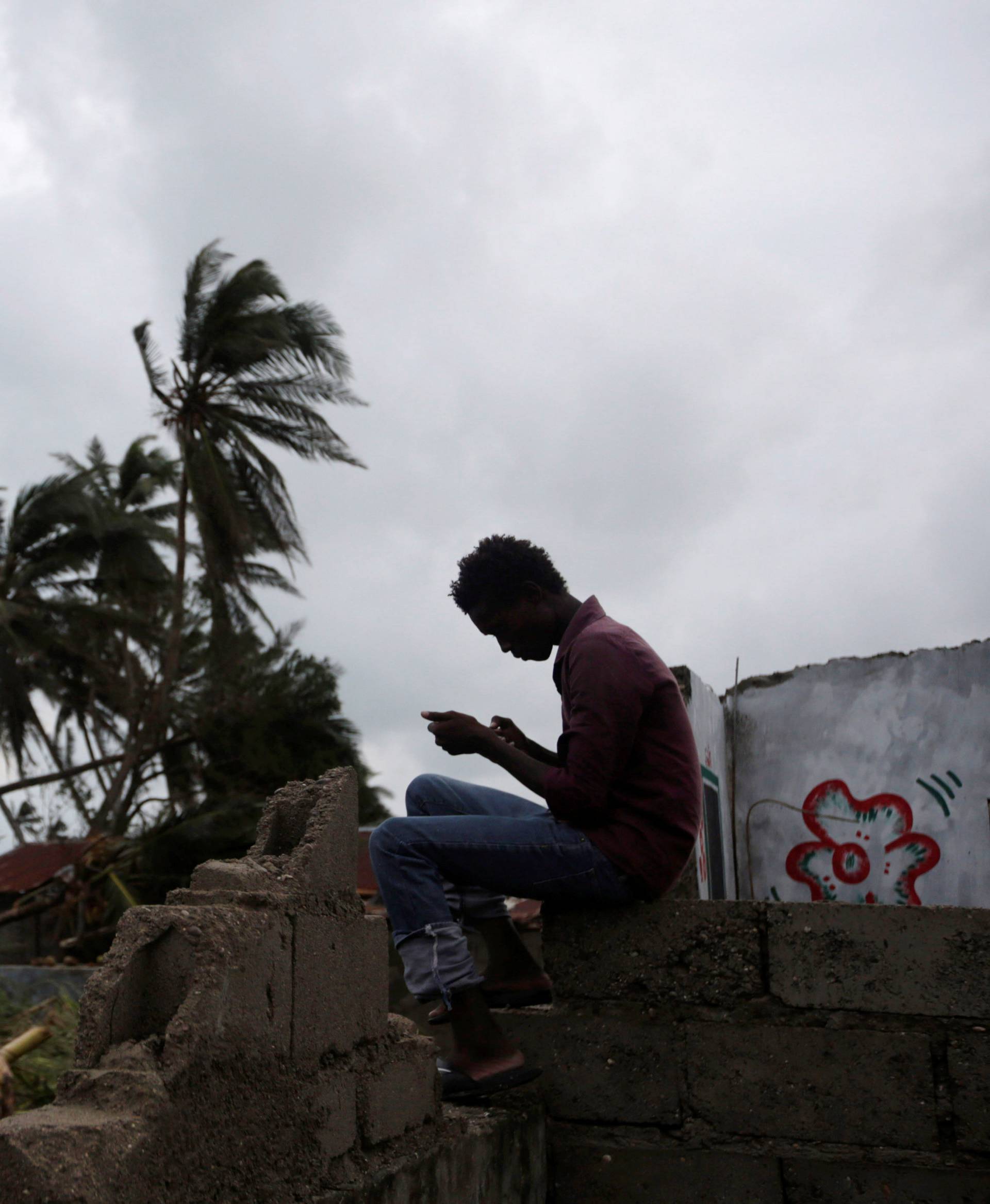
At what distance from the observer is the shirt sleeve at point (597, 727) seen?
3102 mm

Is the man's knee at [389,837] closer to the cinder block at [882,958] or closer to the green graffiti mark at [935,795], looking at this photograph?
the cinder block at [882,958]

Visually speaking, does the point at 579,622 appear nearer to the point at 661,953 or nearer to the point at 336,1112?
the point at 661,953

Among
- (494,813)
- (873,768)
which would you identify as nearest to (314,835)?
(494,813)

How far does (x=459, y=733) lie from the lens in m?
3.22

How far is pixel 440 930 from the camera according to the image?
308 cm

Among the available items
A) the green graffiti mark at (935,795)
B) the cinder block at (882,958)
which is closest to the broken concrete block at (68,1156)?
the cinder block at (882,958)

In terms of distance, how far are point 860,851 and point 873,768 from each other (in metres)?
0.44

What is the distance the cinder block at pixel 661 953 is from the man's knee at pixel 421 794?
534 millimetres

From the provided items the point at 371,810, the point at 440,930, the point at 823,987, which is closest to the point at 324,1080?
the point at 440,930

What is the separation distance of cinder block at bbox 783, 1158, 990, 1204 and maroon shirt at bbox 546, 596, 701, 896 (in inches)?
37.5

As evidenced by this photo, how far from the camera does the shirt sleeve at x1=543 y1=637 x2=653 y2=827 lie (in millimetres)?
3102

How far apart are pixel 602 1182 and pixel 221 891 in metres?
1.84

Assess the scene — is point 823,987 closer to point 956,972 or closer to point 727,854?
point 956,972

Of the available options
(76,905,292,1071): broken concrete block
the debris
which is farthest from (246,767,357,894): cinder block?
the debris
